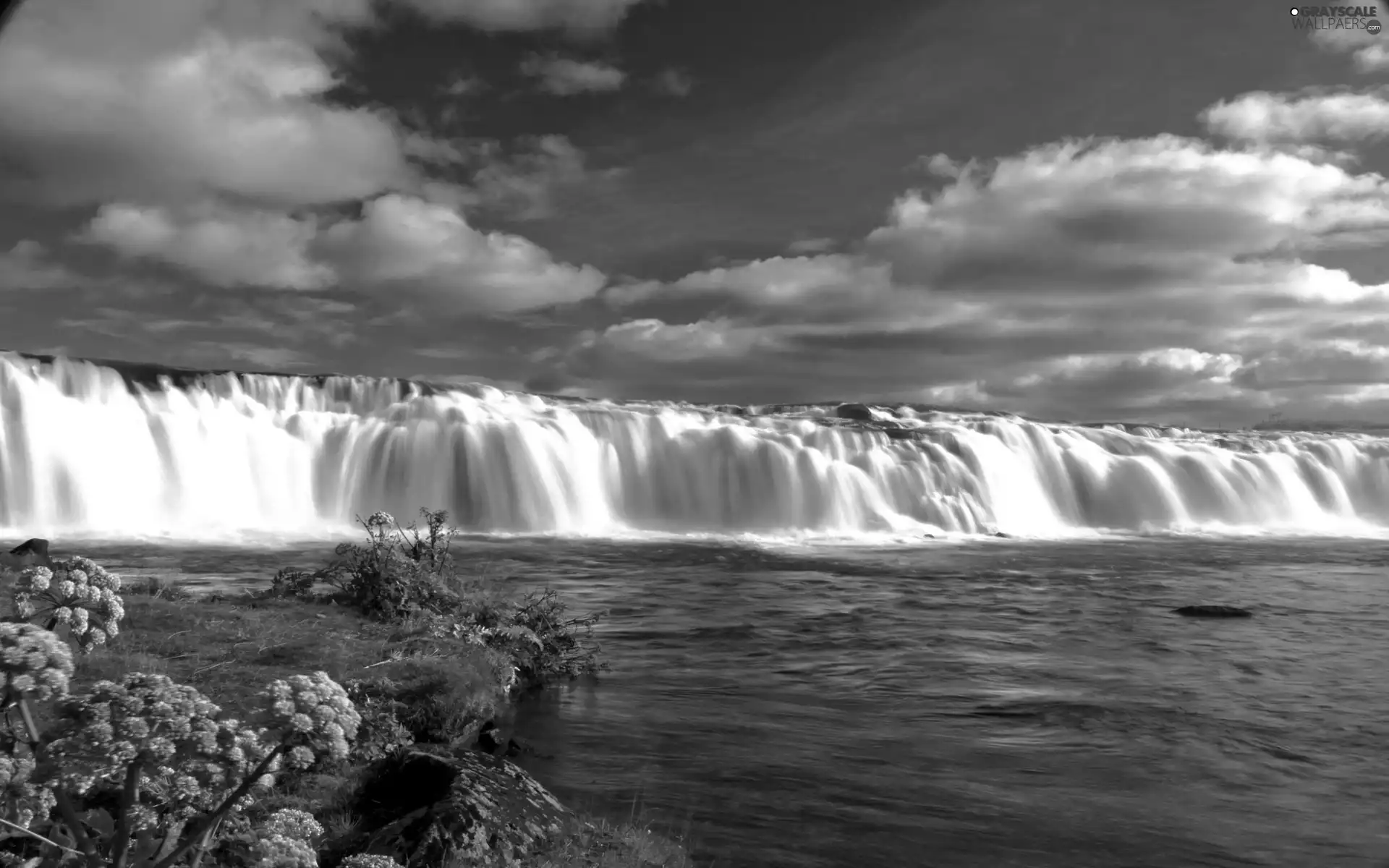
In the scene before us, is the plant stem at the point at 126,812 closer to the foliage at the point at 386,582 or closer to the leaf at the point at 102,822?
the leaf at the point at 102,822

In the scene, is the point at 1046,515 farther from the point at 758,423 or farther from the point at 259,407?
the point at 259,407

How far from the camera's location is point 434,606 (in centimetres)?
1235

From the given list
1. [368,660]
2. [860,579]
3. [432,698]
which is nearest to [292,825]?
[432,698]

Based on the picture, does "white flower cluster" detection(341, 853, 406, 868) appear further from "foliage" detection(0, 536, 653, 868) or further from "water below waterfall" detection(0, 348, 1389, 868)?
"water below waterfall" detection(0, 348, 1389, 868)

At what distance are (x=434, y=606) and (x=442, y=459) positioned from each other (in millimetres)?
26764

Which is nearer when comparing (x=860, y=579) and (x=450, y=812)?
(x=450, y=812)

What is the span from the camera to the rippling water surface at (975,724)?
26.7ft

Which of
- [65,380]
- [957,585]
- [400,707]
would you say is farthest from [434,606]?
[65,380]

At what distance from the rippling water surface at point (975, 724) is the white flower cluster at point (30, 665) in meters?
5.39

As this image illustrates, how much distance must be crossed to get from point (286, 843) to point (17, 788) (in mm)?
763

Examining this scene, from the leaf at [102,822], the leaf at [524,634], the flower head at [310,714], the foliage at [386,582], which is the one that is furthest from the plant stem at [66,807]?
the leaf at [524,634]

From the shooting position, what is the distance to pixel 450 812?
5922 millimetres

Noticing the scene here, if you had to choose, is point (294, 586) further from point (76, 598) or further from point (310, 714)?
point (310, 714)

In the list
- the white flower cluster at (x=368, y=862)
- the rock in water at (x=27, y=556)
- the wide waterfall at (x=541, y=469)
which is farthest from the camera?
the wide waterfall at (x=541, y=469)
